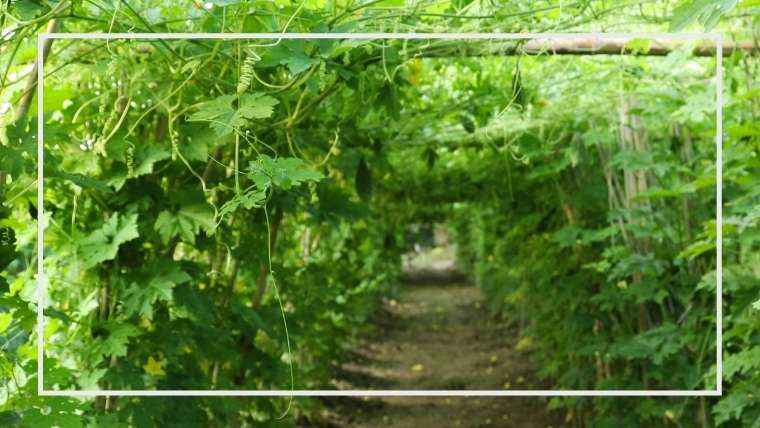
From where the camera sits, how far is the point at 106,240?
2.82 metres

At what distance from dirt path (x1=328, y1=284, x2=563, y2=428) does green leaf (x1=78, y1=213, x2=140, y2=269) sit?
5160 millimetres

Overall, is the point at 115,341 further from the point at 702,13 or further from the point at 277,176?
the point at 702,13

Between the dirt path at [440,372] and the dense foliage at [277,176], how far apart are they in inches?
68.0

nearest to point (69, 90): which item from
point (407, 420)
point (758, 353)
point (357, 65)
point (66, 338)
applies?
point (66, 338)

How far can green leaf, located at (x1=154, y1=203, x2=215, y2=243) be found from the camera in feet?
9.41

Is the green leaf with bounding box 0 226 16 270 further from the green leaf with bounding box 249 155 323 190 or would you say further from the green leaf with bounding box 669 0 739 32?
the green leaf with bounding box 669 0 739 32

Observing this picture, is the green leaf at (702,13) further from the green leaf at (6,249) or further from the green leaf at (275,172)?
the green leaf at (6,249)

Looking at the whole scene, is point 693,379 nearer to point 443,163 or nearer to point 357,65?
point 357,65

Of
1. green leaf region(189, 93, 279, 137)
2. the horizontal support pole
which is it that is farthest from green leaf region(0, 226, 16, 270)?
the horizontal support pole

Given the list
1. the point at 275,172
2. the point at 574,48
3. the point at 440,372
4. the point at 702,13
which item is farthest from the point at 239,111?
the point at 440,372

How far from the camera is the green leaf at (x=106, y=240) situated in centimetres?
274

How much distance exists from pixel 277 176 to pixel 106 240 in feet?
3.66

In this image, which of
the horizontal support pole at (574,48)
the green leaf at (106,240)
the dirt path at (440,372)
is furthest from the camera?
the dirt path at (440,372)

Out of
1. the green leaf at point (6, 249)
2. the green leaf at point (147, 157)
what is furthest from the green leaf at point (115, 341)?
the green leaf at point (6, 249)
